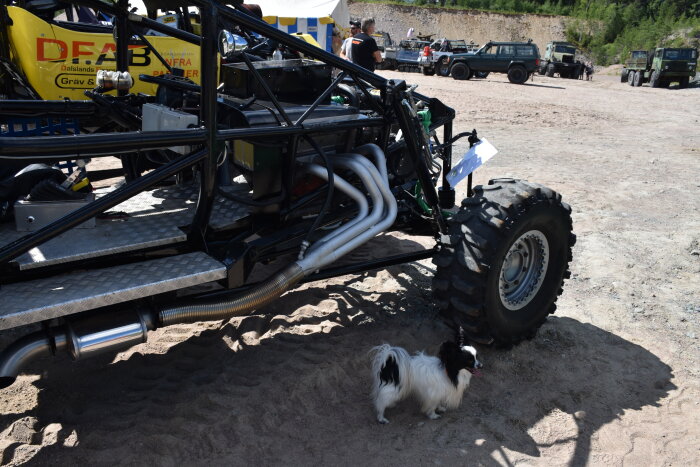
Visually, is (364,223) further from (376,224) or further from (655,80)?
(655,80)

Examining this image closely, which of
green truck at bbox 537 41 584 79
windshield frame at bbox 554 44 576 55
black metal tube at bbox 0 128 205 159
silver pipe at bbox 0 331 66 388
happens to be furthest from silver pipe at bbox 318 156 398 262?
windshield frame at bbox 554 44 576 55

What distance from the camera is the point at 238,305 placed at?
9.64 feet

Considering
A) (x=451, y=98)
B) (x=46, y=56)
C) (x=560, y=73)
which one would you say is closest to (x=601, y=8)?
(x=560, y=73)

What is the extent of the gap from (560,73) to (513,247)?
32122mm

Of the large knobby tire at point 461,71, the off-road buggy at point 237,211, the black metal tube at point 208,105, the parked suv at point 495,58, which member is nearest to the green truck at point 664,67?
the parked suv at point 495,58

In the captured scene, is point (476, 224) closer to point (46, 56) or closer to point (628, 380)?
point (628, 380)

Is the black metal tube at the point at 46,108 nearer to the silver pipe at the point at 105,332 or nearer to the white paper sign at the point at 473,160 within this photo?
the silver pipe at the point at 105,332

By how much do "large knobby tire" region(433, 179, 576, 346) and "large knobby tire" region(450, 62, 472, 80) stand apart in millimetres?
24112

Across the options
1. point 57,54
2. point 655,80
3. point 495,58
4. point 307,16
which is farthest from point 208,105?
point 655,80

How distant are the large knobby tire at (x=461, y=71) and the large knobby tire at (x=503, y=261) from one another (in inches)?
949

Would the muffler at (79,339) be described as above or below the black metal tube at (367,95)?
below

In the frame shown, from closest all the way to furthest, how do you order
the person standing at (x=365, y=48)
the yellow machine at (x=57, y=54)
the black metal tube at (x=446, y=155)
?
the black metal tube at (x=446, y=155) → the yellow machine at (x=57, y=54) → the person standing at (x=365, y=48)

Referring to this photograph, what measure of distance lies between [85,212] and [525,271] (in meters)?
2.60

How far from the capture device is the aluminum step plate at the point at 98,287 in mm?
Answer: 2389
